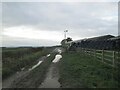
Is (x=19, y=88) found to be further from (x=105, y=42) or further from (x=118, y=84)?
(x=105, y=42)

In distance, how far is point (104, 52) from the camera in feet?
57.9

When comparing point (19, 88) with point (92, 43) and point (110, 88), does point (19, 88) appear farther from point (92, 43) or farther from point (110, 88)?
point (92, 43)

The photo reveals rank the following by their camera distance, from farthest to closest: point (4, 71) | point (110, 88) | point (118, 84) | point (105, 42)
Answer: point (105, 42)
point (4, 71)
point (118, 84)
point (110, 88)

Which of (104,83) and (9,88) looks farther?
(9,88)

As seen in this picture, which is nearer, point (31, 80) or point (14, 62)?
point (31, 80)

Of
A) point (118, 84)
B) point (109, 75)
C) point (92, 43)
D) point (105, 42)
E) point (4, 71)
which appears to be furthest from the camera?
point (92, 43)

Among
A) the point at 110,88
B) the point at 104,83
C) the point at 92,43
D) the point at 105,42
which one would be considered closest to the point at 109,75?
the point at 104,83

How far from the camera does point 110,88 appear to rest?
843 centimetres

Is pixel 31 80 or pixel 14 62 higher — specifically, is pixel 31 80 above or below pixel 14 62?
below

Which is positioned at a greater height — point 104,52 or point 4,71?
point 104,52

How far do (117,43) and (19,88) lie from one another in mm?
26170

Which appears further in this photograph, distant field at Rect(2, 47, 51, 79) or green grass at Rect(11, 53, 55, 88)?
distant field at Rect(2, 47, 51, 79)

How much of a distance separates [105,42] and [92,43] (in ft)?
23.9

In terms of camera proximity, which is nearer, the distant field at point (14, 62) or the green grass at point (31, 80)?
the green grass at point (31, 80)
